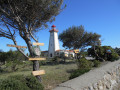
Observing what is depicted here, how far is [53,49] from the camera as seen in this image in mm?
35531

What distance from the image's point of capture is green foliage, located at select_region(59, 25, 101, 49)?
16.2 meters

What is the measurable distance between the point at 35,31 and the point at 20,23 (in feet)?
4.23

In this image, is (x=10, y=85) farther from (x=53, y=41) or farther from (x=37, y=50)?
(x=53, y=41)

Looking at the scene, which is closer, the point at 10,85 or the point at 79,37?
the point at 10,85

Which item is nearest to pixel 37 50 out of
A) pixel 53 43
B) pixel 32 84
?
pixel 32 84

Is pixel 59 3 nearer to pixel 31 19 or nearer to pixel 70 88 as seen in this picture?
pixel 31 19

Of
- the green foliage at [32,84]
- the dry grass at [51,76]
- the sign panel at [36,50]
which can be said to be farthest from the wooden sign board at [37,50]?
the dry grass at [51,76]

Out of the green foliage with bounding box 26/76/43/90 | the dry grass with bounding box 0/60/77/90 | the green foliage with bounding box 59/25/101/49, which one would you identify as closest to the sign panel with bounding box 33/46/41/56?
the green foliage with bounding box 26/76/43/90

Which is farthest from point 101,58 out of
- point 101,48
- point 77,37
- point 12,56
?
point 12,56

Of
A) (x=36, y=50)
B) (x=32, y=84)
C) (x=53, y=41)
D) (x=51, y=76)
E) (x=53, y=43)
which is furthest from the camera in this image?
(x=53, y=43)

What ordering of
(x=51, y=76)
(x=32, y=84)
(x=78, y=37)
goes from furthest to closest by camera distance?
Answer: 1. (x=78, y=37)
2. (x=51, y=76)
3. (x=32, y=84)

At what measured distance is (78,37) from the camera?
639 inches

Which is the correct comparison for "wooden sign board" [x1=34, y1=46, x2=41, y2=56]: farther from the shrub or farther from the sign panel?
the shrub

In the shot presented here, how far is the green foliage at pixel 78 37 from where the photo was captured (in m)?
16.2
